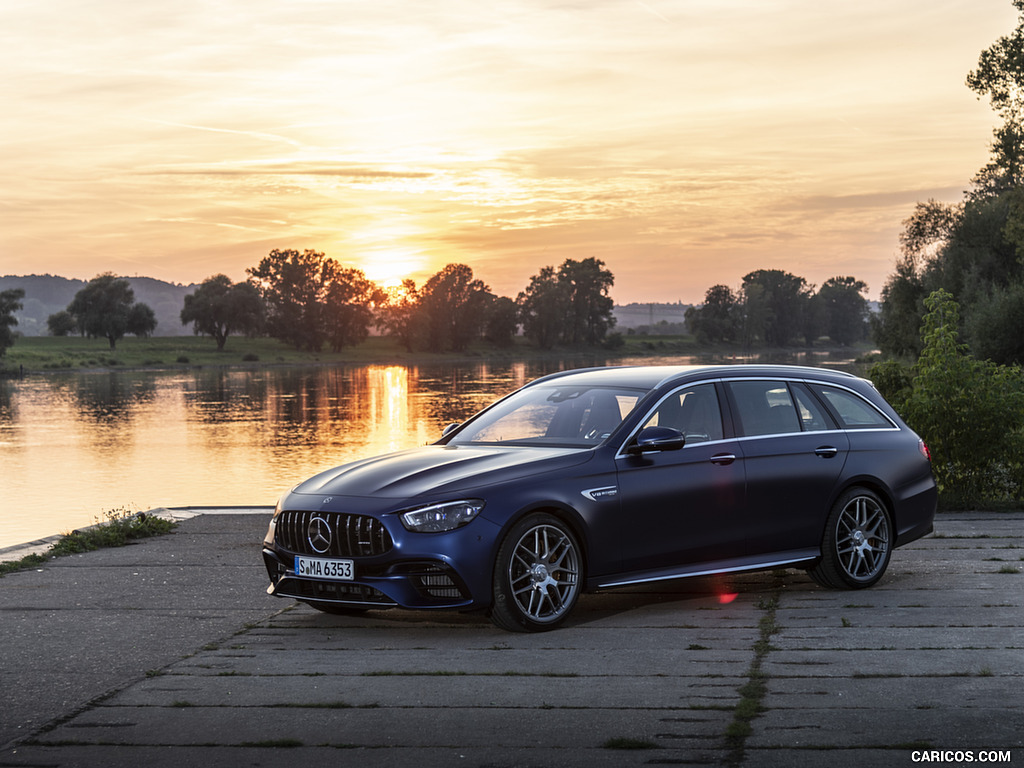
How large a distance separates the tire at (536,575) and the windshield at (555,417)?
781 millimetres

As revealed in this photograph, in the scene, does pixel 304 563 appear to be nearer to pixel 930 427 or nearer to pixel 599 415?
pixel 599 415

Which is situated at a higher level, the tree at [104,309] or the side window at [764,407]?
the tree at [104,309]

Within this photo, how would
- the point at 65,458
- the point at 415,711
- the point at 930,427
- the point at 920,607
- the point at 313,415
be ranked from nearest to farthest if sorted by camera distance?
the point at 415,711 → the point at 920,607 → the point at 930,427 → the point at 65,458 → the point at 313,415

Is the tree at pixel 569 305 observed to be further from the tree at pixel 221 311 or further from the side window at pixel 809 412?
the side window at pixel 809 412

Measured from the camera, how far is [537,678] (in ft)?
20.4

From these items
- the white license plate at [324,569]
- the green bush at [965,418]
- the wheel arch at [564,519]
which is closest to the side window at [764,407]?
the wheel arch at [564,519]

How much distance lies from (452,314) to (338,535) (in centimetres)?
16118

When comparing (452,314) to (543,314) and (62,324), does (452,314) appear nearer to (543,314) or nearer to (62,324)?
(543,314)

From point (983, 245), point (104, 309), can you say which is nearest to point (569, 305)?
point (104, 309)

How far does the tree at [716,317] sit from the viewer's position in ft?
628

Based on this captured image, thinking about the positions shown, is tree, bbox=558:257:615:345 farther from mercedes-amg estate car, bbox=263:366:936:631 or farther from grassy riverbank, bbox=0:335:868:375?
mercedes-amg estate car, bbox=263:366:936:631

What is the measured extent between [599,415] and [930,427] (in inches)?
291

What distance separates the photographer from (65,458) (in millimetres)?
36562

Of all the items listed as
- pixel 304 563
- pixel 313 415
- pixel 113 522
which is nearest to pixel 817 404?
pixel 304 563
